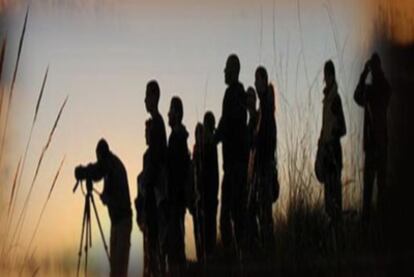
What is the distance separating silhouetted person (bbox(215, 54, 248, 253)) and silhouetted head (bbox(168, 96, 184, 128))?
0.25ft

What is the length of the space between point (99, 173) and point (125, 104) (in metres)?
0.13

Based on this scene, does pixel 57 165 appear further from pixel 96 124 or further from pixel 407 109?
pixel 407 109

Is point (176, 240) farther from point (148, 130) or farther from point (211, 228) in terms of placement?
point (148, 130)

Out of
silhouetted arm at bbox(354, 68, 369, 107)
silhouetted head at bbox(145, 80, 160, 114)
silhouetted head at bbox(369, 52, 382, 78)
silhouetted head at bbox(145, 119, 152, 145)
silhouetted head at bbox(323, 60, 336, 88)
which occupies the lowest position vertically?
silhouetted head at bbox(145, 119, 152, 145)

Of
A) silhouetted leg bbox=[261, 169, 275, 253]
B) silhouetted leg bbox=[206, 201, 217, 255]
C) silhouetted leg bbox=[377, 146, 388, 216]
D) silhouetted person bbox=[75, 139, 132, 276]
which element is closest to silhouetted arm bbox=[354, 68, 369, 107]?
silhouetted leg bbox=[377, 146, 388, 216]

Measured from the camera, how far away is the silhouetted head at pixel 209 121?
5.50 ft

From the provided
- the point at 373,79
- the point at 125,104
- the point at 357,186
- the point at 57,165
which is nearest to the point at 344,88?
the point at 373,79

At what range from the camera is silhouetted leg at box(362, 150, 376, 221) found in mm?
1767

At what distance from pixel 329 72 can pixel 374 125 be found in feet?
0.45

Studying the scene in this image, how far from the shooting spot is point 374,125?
5.81 ft

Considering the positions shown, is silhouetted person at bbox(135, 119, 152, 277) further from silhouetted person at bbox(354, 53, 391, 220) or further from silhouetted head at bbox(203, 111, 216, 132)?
silhouetted person at bbox(354, 53, 391, 220)

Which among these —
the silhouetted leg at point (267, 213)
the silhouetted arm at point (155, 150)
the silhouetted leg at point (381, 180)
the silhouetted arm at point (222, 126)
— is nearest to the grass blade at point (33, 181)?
the silhouetted arm at point (155, 150)

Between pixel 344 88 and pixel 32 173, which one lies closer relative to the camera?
pixel 32 173

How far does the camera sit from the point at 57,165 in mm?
1624
